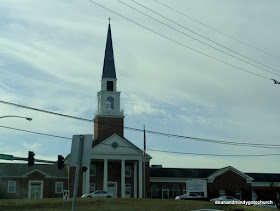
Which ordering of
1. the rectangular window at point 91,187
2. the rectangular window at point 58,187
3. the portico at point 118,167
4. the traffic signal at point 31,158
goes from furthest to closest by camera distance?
the rectangular window at point 91,187 < the rectangular window at point 58,187 < the portico at point 118,167 < the traffic signal at point 31,158

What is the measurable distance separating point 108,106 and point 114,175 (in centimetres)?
1042

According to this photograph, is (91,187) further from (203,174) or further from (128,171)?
(203,174)

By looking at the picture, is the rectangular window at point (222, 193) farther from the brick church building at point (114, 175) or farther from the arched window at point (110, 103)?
the arched window at point (110, 103)

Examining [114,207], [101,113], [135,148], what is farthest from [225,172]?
[114,207]

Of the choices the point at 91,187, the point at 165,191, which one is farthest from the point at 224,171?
the point at 91,187

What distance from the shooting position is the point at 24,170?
63656mm

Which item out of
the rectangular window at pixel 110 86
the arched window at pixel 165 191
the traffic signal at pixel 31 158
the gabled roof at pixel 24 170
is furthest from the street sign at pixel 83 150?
the arched window at pixel 165 191

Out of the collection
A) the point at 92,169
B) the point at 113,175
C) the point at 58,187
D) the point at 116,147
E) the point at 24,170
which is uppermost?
the point at 116,147

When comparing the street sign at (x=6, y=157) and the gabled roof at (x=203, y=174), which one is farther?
the gabled roof at (x=203, y=174)

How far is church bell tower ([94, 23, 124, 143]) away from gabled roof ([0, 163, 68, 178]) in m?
7.79


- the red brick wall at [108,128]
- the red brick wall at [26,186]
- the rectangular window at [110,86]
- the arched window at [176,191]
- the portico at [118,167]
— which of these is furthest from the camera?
the rectangular window at [110,86]

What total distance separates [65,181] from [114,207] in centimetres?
3119

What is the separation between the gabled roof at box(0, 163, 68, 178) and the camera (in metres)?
62.7

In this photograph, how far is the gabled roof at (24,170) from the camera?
62656mm
